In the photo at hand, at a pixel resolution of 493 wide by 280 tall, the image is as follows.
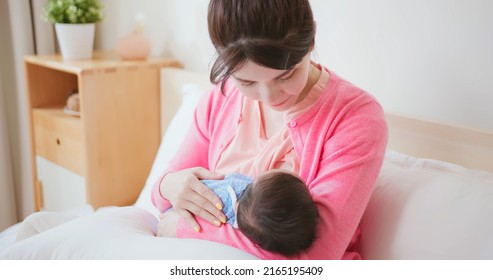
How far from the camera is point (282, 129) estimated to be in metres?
0.92

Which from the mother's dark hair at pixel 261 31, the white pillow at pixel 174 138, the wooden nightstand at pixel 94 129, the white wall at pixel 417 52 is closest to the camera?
the mother's dark hair at pixel 261 31

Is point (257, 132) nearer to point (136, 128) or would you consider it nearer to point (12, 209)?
point (136, 128)

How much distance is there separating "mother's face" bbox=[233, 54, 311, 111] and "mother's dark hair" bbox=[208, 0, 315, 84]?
2 cm

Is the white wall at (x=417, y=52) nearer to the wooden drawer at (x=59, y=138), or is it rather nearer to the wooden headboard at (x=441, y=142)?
the wooden headboard at (x=441, y=142)

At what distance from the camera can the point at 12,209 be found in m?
1.78

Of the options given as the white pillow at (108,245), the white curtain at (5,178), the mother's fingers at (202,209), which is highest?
the mother's fingers at (202,209)

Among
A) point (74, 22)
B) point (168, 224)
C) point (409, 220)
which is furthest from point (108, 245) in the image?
point (74, 22)

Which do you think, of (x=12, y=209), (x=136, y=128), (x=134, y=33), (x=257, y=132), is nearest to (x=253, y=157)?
(x=257, y=132)

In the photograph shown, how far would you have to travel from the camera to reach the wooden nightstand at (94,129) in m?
1.53

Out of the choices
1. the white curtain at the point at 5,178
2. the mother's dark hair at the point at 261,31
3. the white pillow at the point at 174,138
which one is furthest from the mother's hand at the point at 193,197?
the white curtain at the point at 5,178

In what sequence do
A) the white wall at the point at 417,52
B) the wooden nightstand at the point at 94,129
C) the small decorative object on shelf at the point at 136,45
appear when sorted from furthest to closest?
the small decorative object on shelf at the point at 136,45 → the wooden nightstand at the point at 94,129 → the white wall at the point at 417,52

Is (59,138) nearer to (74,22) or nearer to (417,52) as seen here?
(74,22)

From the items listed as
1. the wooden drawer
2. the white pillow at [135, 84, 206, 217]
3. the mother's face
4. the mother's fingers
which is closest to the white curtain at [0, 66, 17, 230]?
the wooden drawer
